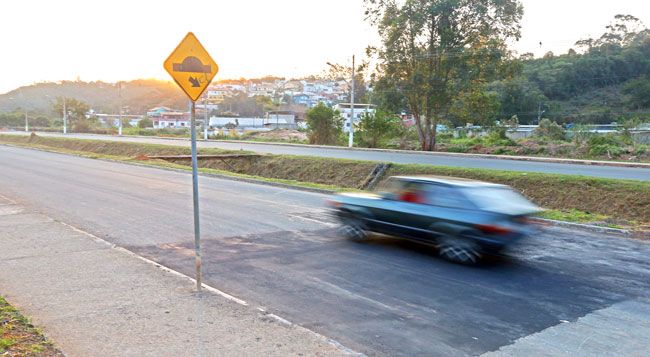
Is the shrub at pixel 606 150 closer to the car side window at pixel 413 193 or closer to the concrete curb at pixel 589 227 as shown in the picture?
the concrete curb at pixel 589 227

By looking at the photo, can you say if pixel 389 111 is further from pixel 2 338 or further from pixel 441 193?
pixel 2 338

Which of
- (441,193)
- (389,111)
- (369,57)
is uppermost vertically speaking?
(369,57)

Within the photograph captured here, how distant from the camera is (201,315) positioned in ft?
18.9

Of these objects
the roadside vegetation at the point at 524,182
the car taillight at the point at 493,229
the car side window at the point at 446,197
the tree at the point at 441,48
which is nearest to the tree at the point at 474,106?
the tree at the point at 441,48

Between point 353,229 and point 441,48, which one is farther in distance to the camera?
point 441,48

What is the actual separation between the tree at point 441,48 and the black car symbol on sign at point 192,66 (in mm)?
33952

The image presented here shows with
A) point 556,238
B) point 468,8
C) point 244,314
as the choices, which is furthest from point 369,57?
point 244,314

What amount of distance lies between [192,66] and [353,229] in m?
5.03

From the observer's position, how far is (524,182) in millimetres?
18062

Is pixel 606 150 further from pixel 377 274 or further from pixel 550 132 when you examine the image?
pixel 377 274

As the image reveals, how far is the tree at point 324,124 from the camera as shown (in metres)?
47.6

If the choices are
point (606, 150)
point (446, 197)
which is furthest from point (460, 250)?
point (606, 150)

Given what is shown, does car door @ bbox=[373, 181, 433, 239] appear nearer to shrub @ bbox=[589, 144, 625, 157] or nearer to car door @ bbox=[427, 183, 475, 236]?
car door @ bbox=[427, 183, 475, 236]

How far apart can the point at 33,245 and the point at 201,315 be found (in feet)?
16.4
